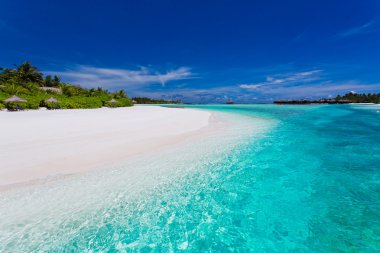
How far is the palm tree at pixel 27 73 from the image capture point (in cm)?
3938

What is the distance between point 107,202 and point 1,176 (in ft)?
10.1

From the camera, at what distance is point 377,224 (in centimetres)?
357

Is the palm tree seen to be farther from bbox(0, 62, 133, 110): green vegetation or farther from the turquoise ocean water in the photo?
the turquoise ocean water

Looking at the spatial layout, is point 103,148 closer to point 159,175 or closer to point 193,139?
point 159,175

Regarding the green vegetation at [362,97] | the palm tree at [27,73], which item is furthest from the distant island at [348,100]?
the palm tree at [27,73]

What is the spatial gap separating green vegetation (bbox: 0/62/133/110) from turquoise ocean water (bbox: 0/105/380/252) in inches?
878

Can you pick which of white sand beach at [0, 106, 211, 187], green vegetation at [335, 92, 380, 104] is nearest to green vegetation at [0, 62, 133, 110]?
white sand beach at [0, 106, 211, 187]

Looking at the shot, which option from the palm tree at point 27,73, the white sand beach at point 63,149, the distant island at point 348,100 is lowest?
the white sand beach at point 63,149

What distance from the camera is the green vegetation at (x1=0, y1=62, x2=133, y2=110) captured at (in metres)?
22.7

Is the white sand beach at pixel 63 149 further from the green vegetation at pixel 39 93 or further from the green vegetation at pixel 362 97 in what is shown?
the green vegetation at pixel 362 97

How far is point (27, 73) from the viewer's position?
132 feet

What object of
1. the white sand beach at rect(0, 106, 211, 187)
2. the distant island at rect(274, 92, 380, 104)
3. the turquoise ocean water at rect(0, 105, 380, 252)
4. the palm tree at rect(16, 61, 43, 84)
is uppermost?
the palm tree at rect(16, 61, 43, 84)

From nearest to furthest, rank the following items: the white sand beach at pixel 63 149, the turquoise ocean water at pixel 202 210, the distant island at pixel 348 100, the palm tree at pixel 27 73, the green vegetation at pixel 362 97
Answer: the turquoise ocean water at pixel 202 210 → the white sand beach at pixel 63 149 → the palm tree at pixel 27 73 → the green vegetation at pixel 362 97 → the distant island at pixel 348 100

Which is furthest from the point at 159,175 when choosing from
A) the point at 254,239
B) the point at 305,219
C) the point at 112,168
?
the point at 305,219
